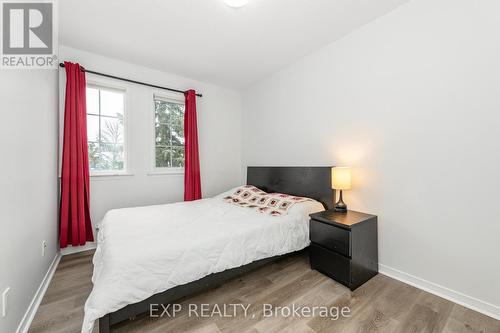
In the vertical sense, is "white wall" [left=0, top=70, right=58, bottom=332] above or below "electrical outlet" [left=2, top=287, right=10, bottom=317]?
above

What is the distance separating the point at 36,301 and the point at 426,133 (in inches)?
140

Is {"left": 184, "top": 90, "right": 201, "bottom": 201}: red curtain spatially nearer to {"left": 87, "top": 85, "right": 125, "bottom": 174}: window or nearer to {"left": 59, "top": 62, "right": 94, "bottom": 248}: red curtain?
{"left": 87, "top": 85, "right": 125, "bottom": 174}: window

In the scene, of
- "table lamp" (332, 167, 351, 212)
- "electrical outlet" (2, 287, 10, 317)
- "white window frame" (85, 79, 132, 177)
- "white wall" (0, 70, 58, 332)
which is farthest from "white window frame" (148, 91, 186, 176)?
"table lamp" (332, 167, 351, 212)

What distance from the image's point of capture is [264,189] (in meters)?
3.45

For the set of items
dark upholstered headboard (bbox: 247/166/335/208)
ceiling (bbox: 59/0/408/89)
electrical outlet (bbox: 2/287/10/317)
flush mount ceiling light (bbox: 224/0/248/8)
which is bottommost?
electrical outlet (bbox: 2/287/10/317)

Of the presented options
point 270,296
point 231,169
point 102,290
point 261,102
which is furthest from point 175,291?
point 261,102

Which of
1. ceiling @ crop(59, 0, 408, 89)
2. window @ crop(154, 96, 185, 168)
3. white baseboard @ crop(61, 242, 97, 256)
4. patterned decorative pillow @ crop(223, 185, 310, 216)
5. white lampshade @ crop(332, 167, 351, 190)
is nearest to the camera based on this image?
ceiling @ crop(59, 0, 408, 89)

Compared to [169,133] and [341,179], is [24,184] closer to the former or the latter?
[169,133]

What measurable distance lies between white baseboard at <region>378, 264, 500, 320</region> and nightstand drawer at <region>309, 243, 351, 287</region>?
60 centimetres

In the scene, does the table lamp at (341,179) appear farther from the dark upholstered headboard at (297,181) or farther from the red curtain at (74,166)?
the red curtain at (74,166)

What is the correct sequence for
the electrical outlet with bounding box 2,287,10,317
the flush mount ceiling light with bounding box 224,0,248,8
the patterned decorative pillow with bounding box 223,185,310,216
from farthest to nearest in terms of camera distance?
the patterned decorative pillow with bounding box 223,185,310,216, the flush mount ceiling light with bounding box 224,0,248,8, the electrical outlet with bounding box 2,287,10,317

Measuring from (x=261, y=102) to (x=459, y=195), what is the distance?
116 inches

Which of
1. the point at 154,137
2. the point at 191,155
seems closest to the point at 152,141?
the point at 154,137

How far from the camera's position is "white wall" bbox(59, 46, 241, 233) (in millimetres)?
2824
